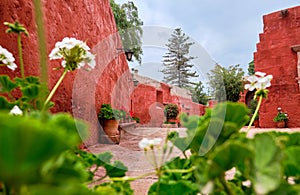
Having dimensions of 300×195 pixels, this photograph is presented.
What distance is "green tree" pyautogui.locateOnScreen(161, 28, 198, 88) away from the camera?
57.1ft

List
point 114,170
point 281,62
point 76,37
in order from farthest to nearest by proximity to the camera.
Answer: point 281,62 → point 76,37 → point 114,170

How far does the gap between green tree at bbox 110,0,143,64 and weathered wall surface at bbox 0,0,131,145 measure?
2.71 meters

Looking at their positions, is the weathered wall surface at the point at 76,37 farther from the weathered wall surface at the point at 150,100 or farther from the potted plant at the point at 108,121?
the weathered wall surface at the point at 150,100

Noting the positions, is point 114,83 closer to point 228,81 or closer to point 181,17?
point 181,17

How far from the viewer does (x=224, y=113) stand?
1.09 ft

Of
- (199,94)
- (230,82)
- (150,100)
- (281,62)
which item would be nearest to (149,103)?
(150,100)

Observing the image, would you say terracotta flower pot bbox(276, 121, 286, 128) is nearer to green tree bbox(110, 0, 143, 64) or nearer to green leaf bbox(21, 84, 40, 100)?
green tree bbox(110, 0, 143, 64)

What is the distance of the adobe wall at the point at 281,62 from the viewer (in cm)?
640

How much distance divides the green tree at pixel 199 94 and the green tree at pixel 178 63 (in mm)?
1451

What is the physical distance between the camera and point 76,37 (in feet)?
7.84

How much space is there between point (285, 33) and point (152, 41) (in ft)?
15.7

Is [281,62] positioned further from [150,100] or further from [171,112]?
[150,100]

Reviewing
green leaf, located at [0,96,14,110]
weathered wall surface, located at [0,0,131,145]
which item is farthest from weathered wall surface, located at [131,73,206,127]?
green leaf, located at [0,96,14,110]

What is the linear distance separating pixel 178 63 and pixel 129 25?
969 cm
